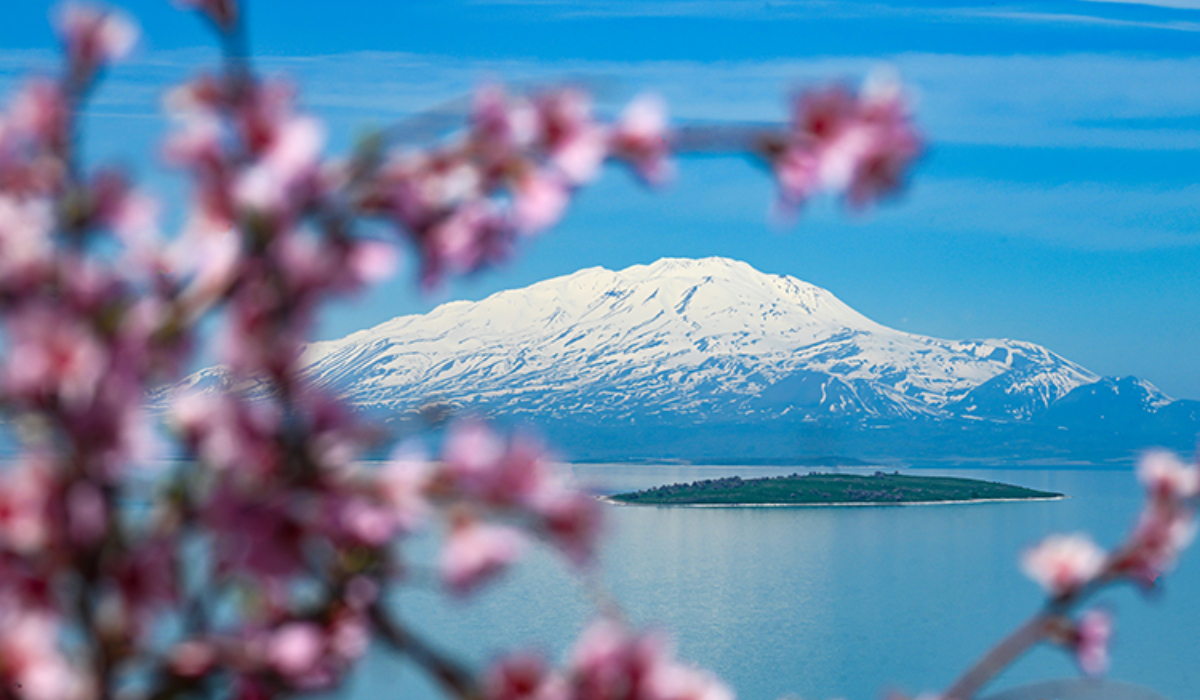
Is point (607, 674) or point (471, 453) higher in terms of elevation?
point (471, 453)

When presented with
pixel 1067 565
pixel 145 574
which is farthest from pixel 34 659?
pixel 1067 565

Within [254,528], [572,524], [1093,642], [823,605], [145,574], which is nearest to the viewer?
[254,528]

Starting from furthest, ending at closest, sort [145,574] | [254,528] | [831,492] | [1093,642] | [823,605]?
[831,492], [823,605], [1093,642], [145,574], [254,528]

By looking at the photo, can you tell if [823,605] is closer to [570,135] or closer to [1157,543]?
[1157,543]

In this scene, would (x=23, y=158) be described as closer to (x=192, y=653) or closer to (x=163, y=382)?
(x=163, y=382)

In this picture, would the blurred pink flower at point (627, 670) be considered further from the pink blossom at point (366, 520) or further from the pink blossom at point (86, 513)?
the pink blossom at point (86, 513)

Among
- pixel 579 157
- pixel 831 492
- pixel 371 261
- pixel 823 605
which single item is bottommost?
pixel 823 605

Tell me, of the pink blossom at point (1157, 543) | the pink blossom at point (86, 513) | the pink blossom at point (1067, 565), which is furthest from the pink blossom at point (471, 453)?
the pink blossom at point (1157, 543)

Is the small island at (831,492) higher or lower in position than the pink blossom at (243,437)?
lower
